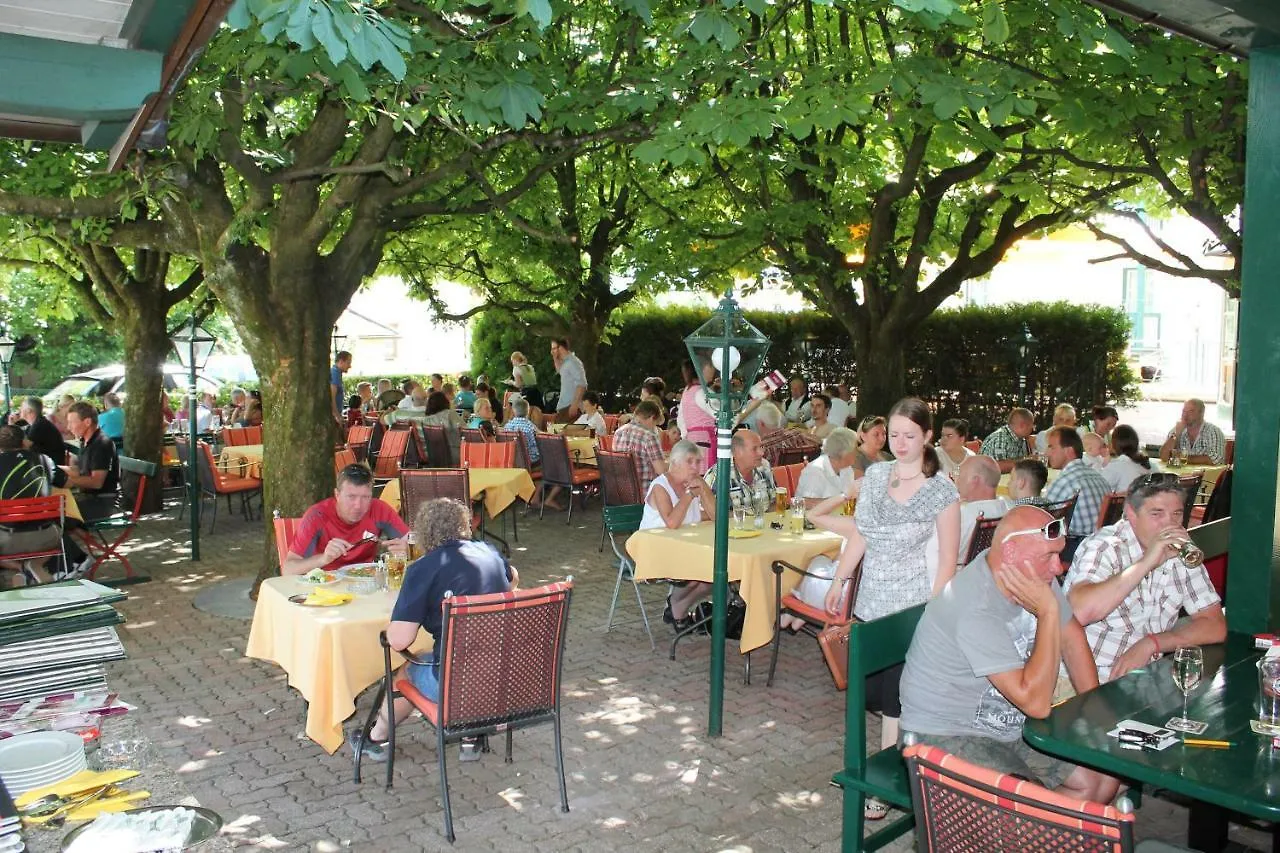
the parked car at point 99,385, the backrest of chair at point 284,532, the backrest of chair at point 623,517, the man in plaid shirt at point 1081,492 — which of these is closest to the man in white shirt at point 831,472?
the backrest of chair at point 623,517

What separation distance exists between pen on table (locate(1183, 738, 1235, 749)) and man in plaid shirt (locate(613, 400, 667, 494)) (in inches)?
286

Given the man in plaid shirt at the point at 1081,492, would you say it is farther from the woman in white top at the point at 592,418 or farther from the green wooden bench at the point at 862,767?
the woman in white top at the point at 592,418

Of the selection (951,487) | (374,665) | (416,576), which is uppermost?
(951,487)

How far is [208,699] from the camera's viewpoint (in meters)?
6.67

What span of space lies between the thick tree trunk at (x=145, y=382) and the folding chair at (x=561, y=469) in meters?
5.04

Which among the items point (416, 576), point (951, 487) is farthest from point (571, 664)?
point (951, 487)

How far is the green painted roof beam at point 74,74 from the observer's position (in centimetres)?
194

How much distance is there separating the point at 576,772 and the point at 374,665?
1.11m

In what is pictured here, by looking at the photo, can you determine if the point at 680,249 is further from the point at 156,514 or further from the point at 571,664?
the point at 571,664

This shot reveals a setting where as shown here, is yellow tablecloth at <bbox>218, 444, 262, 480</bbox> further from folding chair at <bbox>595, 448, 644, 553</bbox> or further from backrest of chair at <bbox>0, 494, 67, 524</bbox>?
folding chair at <bbox>595, 448, 644, 553</bbox>

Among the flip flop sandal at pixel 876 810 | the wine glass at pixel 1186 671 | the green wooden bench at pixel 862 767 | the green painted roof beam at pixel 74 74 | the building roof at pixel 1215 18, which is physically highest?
the building roof at pixel 1215 18

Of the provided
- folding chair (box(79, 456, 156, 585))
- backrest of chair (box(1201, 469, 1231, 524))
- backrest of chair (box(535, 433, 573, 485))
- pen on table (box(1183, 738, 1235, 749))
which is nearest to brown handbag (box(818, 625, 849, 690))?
pen on table (box(1183, 738, 1235, 749))

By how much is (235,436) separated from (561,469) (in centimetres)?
467

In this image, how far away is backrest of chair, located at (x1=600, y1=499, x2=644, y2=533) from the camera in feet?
26.8
